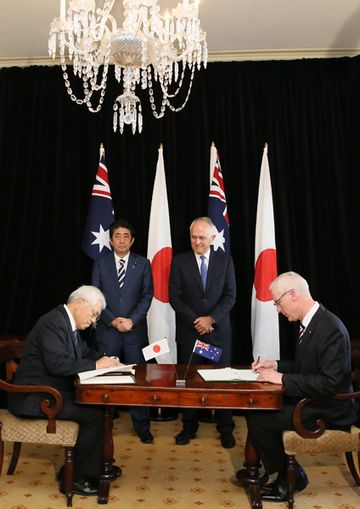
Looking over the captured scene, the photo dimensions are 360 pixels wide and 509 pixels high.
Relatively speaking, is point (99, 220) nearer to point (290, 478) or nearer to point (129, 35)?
point (129, 35)

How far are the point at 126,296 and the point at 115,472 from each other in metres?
1.46

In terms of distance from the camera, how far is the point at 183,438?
4.54m

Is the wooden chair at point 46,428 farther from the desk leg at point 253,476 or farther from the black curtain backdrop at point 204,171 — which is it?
the black curtain backdrop at point 204,171

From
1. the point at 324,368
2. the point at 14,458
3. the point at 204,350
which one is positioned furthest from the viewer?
the point at 14,458

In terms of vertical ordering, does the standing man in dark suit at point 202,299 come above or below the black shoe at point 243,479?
above

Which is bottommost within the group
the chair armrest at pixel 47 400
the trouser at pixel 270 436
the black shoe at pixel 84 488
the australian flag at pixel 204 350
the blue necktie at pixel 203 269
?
the black shoe at pixel 84 488

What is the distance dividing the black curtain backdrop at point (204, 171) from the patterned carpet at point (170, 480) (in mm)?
1369

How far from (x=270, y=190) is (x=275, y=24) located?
4.67ft

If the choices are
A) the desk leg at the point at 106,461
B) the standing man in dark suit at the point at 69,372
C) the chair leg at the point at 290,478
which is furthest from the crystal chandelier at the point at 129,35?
the chair leg at the point at 290,478

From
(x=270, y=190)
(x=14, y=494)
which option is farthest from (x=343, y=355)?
(x=270, y=190)

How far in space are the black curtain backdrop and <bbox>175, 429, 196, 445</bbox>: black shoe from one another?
109 centimetres

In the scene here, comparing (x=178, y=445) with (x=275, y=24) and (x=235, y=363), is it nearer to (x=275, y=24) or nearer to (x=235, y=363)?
(x=235, y=363)

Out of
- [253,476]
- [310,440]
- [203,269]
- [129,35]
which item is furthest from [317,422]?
[129,35]

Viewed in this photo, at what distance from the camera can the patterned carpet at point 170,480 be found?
3.39 metres
